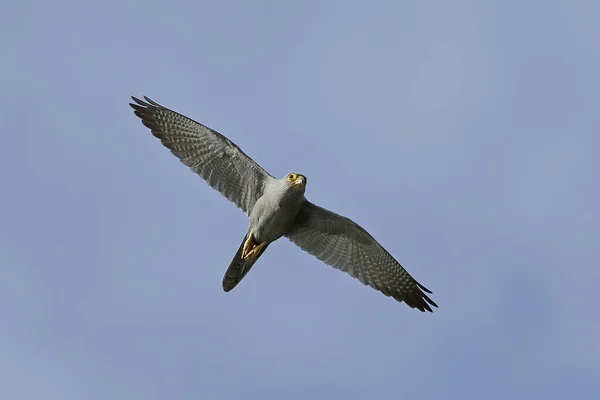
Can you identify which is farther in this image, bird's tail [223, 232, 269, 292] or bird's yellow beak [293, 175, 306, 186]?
bird's tail [223, 232, 269, 292]

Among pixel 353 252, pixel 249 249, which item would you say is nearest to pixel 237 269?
pixel 249 249

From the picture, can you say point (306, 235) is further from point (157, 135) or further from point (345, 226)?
point (157, 135)

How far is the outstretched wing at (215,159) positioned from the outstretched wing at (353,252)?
3.64 feet

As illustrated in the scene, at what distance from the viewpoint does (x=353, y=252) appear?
2145cm

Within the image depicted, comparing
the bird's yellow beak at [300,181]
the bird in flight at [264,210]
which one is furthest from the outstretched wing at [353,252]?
the bird's yellow beak at [300,181]

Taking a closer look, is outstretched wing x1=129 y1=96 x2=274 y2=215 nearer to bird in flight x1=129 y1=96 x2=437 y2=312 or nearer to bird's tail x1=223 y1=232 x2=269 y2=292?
bird in flight x1=129 y1=96 x2=437 y2=312

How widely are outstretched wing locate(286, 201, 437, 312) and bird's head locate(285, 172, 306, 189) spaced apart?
89 cm

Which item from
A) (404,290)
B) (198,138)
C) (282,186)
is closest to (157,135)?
(198,138)

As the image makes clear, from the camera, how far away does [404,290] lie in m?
22.0

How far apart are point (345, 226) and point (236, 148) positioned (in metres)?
2.67

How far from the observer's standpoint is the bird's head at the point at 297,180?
19.7 m

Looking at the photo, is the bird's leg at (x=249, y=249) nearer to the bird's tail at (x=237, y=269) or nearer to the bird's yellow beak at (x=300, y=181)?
the bird's tail at (x=237, y=269)

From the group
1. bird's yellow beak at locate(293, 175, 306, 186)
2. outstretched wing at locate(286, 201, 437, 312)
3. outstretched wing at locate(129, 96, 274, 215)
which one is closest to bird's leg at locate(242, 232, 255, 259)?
outstretched wing at locate(129, 96, 274, 215)

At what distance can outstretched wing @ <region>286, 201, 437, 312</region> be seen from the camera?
68.8 ft
